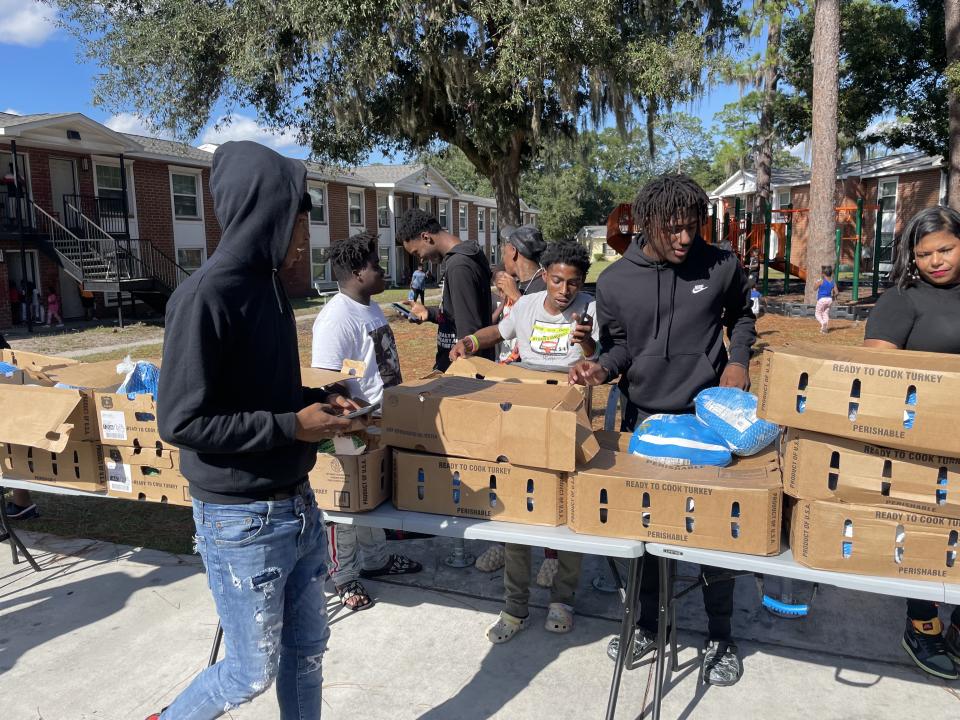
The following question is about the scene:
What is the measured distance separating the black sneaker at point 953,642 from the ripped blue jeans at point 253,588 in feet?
8.96

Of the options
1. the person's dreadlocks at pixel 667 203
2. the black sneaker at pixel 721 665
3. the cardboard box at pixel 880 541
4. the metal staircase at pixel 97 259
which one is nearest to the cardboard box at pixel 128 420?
the person's dreadlocks at pixel 667 203

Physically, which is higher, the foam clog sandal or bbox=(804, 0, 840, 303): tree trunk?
bbox=(804, 0, 840, 303): tree trunk

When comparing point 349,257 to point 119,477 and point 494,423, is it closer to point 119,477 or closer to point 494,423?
point 494,423

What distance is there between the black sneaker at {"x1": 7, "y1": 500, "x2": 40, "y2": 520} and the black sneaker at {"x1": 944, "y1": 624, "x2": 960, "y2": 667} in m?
5.57

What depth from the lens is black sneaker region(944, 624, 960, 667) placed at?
119 inches

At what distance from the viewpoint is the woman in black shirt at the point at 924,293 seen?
2.68 m

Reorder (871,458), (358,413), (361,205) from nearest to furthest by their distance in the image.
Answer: (358,413), (871,458), (361,205)

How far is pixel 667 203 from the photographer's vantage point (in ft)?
9.55

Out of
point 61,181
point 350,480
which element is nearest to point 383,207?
point 61,181

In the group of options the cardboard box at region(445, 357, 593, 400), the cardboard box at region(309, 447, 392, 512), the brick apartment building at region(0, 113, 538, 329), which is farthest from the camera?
the brick apartment building at region(0, 113, 538, 329)

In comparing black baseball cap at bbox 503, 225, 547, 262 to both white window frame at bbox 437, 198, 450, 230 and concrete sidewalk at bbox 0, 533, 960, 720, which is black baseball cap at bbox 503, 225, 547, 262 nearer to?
concrete sidewalk at bbox 0, 533, 960, 720

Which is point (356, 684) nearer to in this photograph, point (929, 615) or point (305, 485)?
point (305, 485)

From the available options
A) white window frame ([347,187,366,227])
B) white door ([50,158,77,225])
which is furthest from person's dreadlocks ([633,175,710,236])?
white window frame ([347,187,366,227])

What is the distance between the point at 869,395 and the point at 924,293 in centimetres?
81
